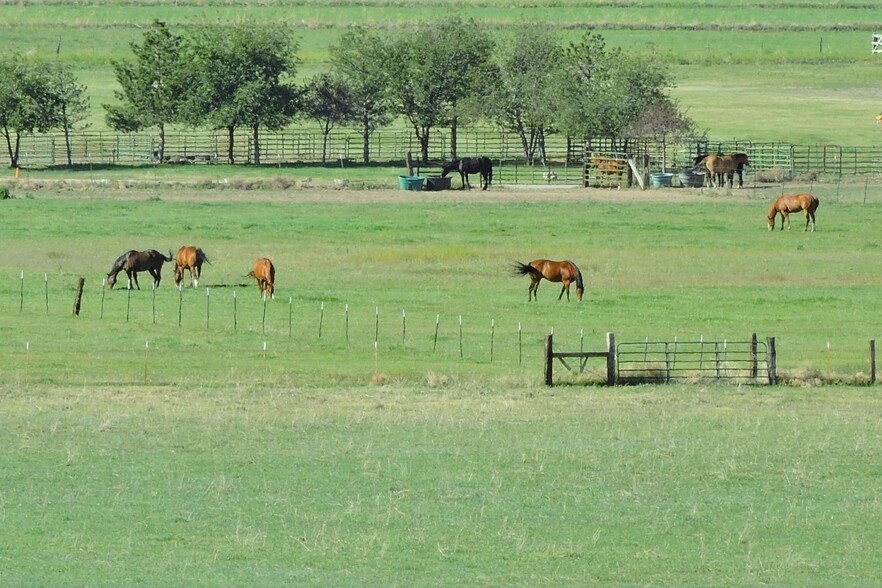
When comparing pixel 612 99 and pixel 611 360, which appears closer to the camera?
pixel 611 360

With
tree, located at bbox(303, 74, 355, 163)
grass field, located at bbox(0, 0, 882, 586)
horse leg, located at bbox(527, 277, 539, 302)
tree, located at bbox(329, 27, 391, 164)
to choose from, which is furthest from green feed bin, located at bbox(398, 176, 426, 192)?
horse leg, located at bbox(527, 277, 539, 302)

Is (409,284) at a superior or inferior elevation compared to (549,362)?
superior

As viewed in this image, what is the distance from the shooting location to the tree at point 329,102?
82500 mm

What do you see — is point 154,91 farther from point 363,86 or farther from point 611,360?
point 611,360

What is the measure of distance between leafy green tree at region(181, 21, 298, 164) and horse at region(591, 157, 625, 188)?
17555 millimetres

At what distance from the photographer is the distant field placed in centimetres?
10219

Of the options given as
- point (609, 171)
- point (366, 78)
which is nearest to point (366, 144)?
point (366, 78)

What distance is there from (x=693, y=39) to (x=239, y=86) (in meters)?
63.4

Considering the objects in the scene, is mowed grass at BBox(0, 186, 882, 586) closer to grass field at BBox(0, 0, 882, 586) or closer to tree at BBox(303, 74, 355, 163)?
grass field at BBox(0, 0, 882, 586)

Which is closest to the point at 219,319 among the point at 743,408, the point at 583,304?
the point at 583,304

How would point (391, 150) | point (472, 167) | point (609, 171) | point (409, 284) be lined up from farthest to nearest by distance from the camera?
point (391, 150) < point (609, 171) < point (472, 167) < point (409, 284)

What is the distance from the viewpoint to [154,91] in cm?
8050

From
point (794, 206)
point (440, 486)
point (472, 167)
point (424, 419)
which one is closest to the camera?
point (440, 486)

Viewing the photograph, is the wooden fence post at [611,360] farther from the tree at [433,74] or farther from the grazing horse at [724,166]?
the tree at [433,74]
